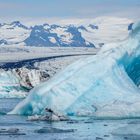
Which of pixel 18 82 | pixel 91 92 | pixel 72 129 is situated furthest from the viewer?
pixel 18 82

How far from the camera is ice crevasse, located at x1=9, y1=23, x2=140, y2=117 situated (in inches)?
1092

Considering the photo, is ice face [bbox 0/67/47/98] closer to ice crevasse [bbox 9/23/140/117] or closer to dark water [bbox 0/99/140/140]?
ice crevasse [bbox 9/23/140/117]

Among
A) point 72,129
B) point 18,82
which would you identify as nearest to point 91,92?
point 72,129

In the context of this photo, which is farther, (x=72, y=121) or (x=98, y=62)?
(x=98, y=62)

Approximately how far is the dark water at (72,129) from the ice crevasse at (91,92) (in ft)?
2.16

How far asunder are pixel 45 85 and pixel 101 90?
2584 millimetres

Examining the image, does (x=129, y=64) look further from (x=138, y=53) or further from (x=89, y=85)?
(x=89, y=85)

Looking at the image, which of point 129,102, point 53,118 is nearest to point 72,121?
point 53,118

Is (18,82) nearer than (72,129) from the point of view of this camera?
No

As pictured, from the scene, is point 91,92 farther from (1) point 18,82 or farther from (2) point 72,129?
(1) point 18,82

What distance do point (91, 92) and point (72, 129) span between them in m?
4.80

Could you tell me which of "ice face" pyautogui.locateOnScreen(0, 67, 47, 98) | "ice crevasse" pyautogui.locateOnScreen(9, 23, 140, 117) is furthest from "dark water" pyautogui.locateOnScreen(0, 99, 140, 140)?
"ice face" pyautogui.locateOnScreen(0, 67, 47, 98)

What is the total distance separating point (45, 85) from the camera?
94.9 ft

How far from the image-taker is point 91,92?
28578 millimetres
